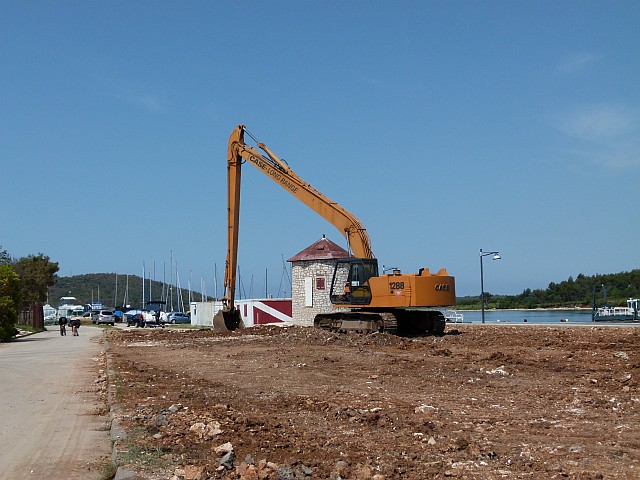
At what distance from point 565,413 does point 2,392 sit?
10414 millimetres

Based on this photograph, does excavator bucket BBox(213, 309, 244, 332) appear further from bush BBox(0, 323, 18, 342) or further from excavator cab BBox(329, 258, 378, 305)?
bush BBox(0, 323, 18, 342)

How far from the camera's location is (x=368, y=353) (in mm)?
21422

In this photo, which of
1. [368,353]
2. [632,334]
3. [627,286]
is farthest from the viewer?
[627,286]

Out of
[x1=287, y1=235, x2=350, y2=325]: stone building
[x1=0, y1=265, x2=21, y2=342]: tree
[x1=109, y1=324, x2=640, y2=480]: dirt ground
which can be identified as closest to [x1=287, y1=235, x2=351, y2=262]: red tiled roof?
[x1=287, y1=235, x2=350, y2=325]: stone building

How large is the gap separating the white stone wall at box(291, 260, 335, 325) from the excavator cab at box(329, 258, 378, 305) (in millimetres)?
12107

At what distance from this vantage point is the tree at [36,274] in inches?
2714

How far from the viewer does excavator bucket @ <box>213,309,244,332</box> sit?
3570 centimetres

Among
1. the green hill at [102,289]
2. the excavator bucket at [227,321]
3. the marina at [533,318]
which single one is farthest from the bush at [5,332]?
the green hill at [102,289]

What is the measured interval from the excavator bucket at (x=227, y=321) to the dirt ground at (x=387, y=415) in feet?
47.1

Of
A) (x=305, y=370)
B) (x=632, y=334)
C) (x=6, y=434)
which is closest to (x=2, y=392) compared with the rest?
(x=6, y=434)

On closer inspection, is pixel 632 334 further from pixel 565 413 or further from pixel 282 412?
pixel 282 412

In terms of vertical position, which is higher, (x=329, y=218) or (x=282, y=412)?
(x=329, y=218)

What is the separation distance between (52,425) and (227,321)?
25148 mm

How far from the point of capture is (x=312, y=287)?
42.2m
